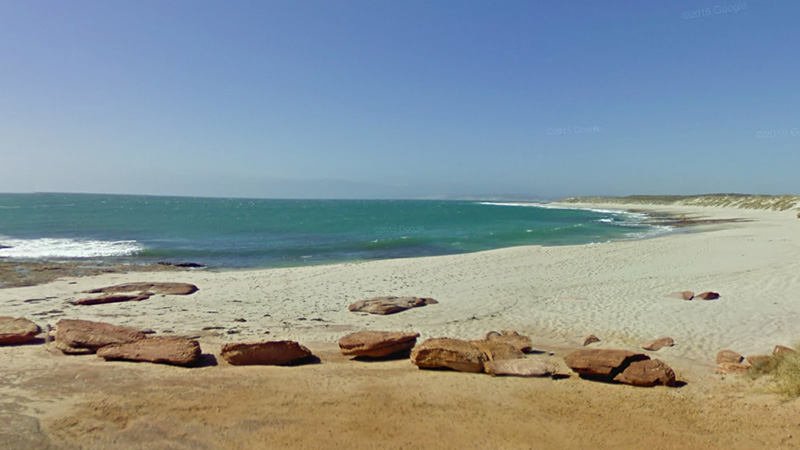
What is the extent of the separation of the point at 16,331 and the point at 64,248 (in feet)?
83.1

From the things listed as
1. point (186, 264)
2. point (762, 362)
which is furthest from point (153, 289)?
point (762, 362)

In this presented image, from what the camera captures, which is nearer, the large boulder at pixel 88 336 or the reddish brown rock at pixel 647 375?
the reddish brown rock at pixel 647 375

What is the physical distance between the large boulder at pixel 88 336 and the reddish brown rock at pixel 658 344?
10025 millimetres

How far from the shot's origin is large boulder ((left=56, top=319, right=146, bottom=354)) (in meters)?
8.17

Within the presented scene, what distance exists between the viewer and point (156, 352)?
7816 millimetres

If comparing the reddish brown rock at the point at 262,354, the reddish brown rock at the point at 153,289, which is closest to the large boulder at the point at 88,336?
the reddish brown rock at the point at 262,354

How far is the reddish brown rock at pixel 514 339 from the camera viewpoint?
345 inches

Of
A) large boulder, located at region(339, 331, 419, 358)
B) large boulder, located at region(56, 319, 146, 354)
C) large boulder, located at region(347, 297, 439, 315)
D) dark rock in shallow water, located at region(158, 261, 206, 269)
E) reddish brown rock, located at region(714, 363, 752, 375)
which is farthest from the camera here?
dark rock in shallow water, located at region(158, 261, 206, 269)

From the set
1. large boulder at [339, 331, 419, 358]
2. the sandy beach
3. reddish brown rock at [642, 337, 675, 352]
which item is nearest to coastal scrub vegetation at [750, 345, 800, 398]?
the sandy beach

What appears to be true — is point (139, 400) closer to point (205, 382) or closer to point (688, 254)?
point (205, 382)

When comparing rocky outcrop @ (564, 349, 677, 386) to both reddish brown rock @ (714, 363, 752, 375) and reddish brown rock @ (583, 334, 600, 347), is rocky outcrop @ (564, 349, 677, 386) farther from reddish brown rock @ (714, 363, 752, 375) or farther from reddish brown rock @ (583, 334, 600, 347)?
reddish brown rock @ (583, 334, 600, 347)

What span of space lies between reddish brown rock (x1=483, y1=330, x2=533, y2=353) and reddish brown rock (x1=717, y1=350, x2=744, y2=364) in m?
3.31

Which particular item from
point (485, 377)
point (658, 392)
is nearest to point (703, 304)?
point (658, 392)

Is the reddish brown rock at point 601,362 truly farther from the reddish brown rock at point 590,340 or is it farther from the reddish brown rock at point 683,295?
the reddish brown rock at point 683,295
